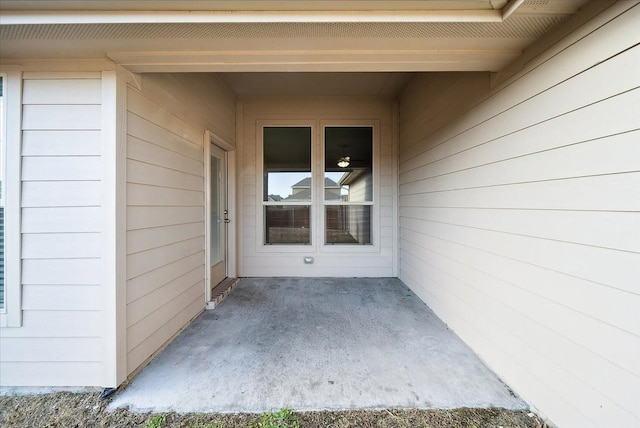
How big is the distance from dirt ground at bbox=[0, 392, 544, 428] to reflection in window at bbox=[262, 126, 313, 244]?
2880mm

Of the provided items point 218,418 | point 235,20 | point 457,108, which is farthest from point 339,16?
point 218,418

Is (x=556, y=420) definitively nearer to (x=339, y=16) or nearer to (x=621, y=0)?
(x=621, y=0)

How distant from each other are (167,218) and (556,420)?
9.76 feet

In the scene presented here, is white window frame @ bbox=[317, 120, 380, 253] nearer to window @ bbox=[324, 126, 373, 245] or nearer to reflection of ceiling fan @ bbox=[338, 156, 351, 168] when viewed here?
window @ bbox=[324, 126, 373, 245]

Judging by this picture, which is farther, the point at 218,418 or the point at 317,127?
the point at 317,127

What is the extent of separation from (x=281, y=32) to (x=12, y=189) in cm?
200

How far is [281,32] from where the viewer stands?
4.82 ft

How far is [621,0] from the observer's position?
113 cm

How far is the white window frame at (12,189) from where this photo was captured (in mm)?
1692

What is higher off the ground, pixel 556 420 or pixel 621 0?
pixel 621 0

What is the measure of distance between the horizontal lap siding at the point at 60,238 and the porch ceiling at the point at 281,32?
1.09ft

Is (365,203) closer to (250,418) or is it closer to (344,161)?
(344,161)

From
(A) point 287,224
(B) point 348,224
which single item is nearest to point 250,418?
(A) point 287,224

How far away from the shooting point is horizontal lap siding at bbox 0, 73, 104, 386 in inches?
67.8
